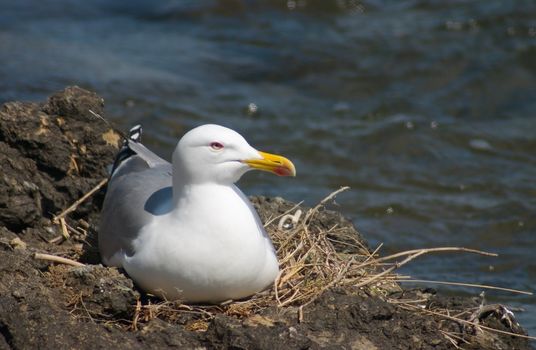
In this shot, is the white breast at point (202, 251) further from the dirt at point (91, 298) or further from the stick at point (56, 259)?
the stick at point (56, 259)

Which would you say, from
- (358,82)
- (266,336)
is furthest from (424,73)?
(266,336)

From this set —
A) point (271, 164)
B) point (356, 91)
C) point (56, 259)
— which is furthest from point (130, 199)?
point (356, 91)

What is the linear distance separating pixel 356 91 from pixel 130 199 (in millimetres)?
8104

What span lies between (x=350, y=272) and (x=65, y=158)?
6.92 feet

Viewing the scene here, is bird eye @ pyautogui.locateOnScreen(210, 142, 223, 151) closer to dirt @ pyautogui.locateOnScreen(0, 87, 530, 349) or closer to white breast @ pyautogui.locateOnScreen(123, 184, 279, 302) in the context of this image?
white breast @ pyautogui.locateOnScreen(123, 184, 279, 302)

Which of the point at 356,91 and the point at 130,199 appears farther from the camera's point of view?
the point at 356,91

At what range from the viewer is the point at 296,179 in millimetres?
11172

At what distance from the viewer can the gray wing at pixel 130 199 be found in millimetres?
5754

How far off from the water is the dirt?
2948mm

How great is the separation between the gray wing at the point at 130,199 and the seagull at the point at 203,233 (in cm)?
1

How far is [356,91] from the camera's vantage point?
→ 13.7 m

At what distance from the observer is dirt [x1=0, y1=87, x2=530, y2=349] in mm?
5090

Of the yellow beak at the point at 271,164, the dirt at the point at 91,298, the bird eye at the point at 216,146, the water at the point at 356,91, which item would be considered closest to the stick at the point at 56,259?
the dirt at the point at 91,298

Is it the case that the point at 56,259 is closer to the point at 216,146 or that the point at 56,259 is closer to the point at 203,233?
the point at 203,233
